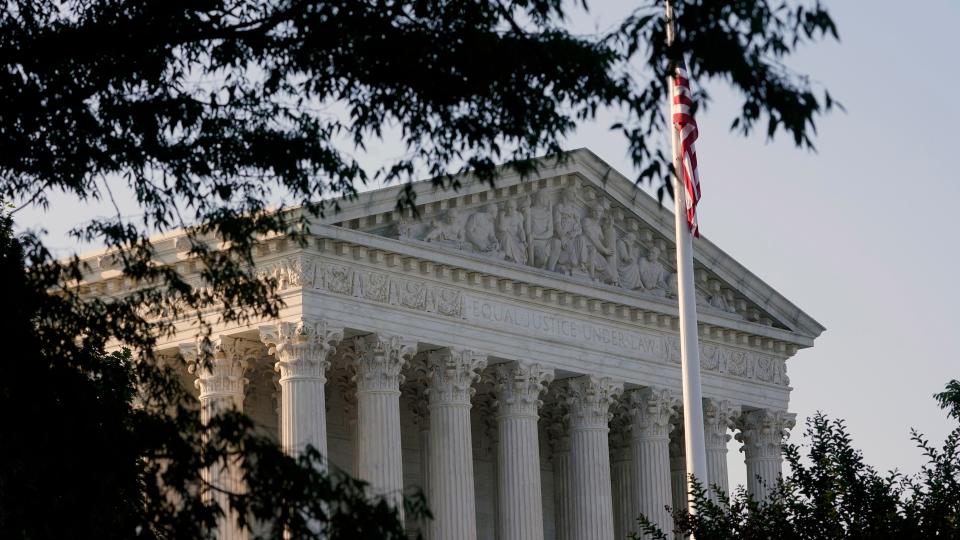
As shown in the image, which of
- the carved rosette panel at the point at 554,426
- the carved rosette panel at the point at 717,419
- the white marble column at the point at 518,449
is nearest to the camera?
the white marble column at the point at 518,449

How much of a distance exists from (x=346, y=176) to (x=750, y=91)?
249 inches

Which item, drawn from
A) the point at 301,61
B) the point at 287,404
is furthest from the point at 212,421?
the point at 287,404

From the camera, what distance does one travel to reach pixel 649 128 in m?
22.2

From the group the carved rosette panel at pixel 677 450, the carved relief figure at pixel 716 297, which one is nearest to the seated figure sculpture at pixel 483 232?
the carved relief figure at pixel 716 297

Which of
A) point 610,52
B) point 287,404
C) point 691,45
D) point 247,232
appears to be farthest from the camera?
point 287,404

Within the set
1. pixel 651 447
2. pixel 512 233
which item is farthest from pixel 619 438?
pixel 512 233

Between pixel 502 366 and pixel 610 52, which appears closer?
pixel 610 52

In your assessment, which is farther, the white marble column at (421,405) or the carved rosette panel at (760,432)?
the carved rosette panel at (760,432)

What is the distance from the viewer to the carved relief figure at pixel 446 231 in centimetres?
5347

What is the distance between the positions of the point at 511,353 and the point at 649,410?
6180mm

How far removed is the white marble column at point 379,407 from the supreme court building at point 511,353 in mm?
53

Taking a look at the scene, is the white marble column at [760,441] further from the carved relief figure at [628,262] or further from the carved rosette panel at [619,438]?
the carved relief figure at [628,262]

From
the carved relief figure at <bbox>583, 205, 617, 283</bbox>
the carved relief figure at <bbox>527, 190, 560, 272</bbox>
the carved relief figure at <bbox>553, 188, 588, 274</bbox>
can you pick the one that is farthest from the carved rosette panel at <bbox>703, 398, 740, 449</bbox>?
the carved relief figure at <bbox>527, 190, 560, 272</bbox>

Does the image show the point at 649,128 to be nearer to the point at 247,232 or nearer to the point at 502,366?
the point at 247,232
